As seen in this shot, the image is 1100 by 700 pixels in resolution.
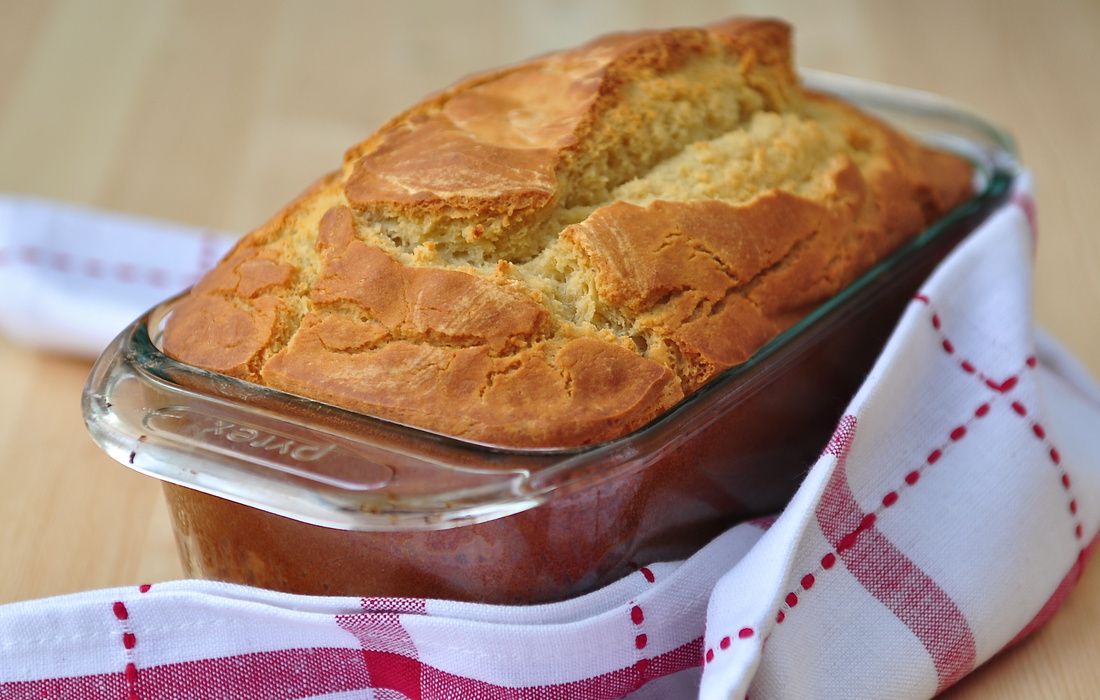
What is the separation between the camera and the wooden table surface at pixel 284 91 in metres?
1.58

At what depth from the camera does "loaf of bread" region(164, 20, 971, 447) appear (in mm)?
974

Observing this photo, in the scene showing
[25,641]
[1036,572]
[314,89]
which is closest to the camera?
[25,641]

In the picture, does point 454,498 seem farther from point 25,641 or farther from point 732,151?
point 732,151

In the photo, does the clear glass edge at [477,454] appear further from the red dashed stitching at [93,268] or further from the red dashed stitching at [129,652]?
the red dashed stitching at [93,268]

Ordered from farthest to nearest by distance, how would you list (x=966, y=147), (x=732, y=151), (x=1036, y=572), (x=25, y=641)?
(x=966, y=147) < (x=732, y=151) < (x=1036, y=572) < (x=25, y=641)

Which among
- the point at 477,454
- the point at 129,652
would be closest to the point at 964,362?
the point at 477,454

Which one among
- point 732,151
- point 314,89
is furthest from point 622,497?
point 314,89

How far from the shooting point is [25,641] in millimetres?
986

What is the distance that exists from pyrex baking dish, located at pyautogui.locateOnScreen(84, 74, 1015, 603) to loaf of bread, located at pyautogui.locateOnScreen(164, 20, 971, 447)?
0.09 ft

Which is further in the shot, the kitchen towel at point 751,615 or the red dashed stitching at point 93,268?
the red dashed stitching at point 93,268

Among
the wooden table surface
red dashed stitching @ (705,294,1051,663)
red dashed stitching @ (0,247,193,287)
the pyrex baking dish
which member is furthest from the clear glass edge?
red dashed stitching @ (0,247,193,287)

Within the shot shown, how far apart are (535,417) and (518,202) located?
0.73ft

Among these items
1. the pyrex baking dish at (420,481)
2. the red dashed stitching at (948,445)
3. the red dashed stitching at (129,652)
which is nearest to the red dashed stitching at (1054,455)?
the red dashed stitching at (948,445)

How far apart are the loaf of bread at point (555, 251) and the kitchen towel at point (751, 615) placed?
0.45 feet
